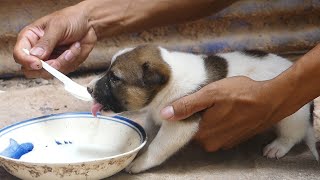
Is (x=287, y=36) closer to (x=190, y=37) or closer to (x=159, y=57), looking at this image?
(x=190, y=37)

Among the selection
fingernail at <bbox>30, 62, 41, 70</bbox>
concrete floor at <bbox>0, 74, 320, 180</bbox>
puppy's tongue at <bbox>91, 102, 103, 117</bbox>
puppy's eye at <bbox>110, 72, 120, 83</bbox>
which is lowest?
concrete floor at <bbox>0, 74, 320, 180</bbox>

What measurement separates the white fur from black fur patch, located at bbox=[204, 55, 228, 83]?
18mm

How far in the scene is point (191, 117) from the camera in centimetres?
218

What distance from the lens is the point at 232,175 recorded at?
87.4 inches

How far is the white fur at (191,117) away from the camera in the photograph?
2.20m

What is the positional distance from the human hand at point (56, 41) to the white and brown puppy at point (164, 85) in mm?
288

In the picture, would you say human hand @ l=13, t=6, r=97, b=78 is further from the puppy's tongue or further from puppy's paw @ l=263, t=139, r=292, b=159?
puppy's paw @ l=263, t=139, r=292, b=159

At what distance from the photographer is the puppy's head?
215 cm

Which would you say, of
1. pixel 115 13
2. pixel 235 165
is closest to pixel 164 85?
pixel 235 165

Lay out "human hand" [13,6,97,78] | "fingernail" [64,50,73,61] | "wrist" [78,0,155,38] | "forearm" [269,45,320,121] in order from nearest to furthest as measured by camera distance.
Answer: "forearm" [269,45,320,121], "human hand" [13,6,97,78], "fingernail" [64,50,73,61], "wrist" [78,0,155,38]

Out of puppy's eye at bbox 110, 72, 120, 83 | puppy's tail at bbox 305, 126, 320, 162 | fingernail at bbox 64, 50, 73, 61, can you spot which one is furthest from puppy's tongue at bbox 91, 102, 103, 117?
puppy's tail at bbox 305, 126, 320, 162

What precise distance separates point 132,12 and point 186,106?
76 centimetres

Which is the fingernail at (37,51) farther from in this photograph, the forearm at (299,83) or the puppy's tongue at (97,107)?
the forearm at (299,83)

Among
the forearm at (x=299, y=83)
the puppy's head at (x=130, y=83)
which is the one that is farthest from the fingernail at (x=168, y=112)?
the forearm at (x=299, y=83)
